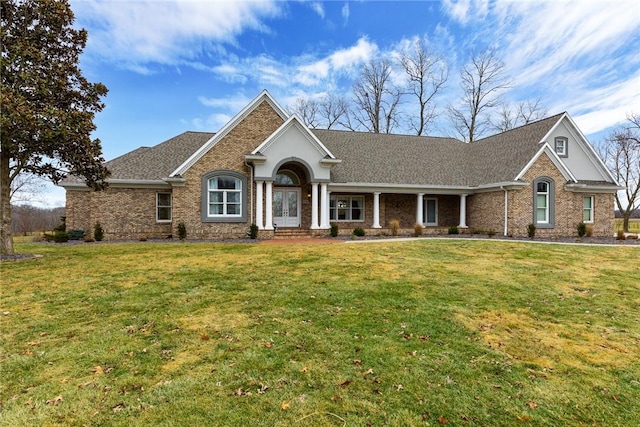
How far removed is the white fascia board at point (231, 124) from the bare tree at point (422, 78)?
938 inches

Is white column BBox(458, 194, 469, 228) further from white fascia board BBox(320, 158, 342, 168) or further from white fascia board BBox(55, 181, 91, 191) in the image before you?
white fascia board BBox(55, 181, 91, 191)

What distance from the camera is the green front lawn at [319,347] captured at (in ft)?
10.3

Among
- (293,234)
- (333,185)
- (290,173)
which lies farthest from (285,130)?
(293,234)

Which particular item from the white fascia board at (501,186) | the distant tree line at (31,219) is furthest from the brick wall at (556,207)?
the distant tree line at (31,219)

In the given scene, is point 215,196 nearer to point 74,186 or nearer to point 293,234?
point 293,234

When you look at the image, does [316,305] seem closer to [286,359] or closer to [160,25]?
[286,359]

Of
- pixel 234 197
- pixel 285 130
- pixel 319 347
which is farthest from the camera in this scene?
pixel 234 197

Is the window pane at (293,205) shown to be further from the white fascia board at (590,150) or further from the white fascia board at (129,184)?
the white fascia board at (590,150)

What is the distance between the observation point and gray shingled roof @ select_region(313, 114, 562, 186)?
1983 centimetres

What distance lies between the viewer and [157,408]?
3.12 metres

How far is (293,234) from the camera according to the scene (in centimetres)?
1777

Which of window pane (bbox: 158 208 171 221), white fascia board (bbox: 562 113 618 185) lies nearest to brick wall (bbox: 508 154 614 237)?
white fascia board (bbox: 562 113 618 185)

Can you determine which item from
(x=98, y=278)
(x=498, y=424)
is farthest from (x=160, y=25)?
(x=498, y=424)

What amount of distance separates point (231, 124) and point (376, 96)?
25.6 metres
